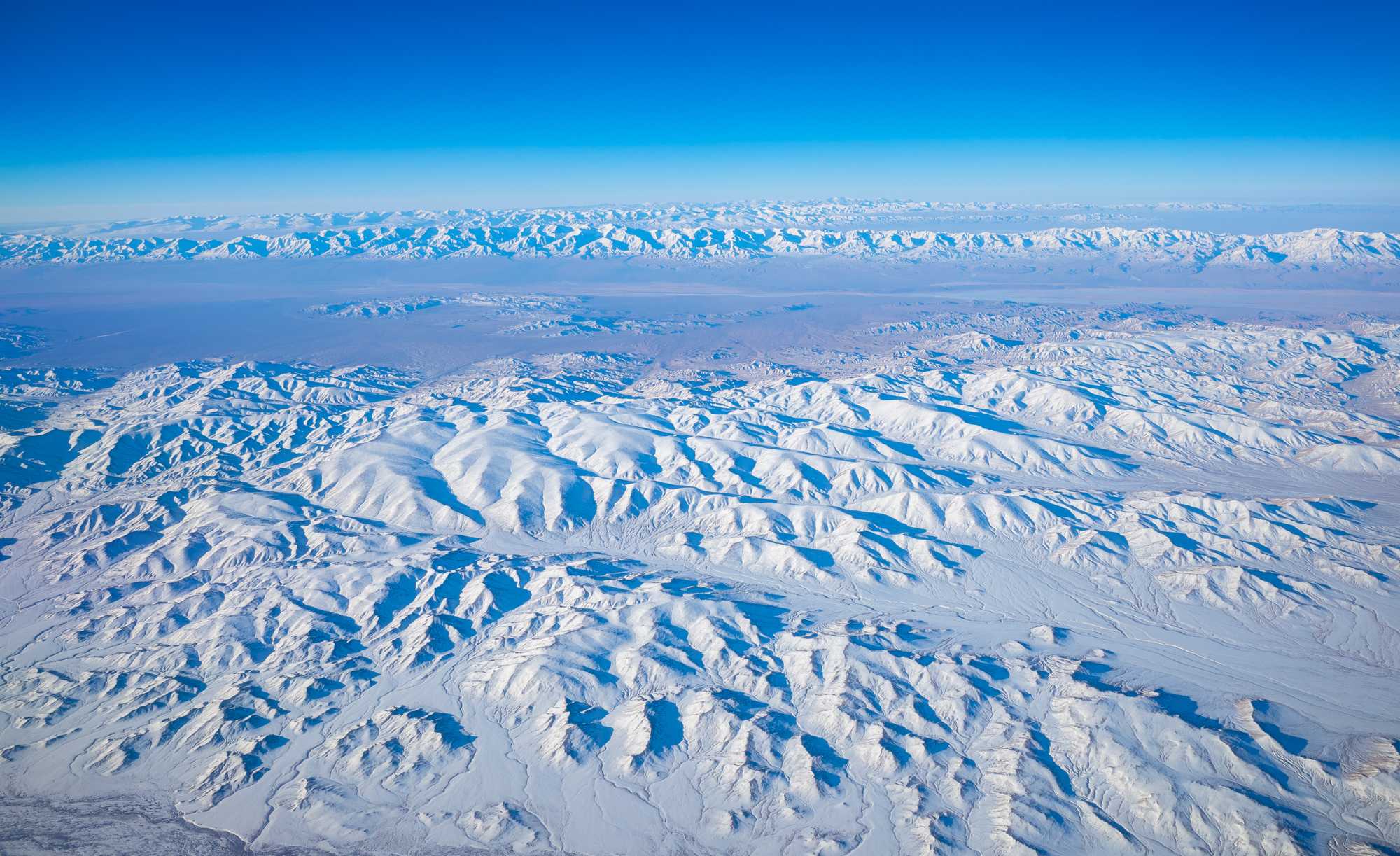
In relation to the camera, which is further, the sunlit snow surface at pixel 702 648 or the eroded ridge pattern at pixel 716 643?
the eroded ridge pattern at pixel 716 643

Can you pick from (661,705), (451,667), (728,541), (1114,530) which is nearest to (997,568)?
(1114,530)

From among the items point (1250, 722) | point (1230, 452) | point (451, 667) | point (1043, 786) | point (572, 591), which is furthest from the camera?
point (1230, 452)

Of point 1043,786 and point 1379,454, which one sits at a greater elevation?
point 1379,454

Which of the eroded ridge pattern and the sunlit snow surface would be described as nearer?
the sunlit snow surface

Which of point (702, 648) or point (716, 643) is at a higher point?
point (716, 643)

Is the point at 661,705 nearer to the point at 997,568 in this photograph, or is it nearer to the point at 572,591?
the point at 572,591
